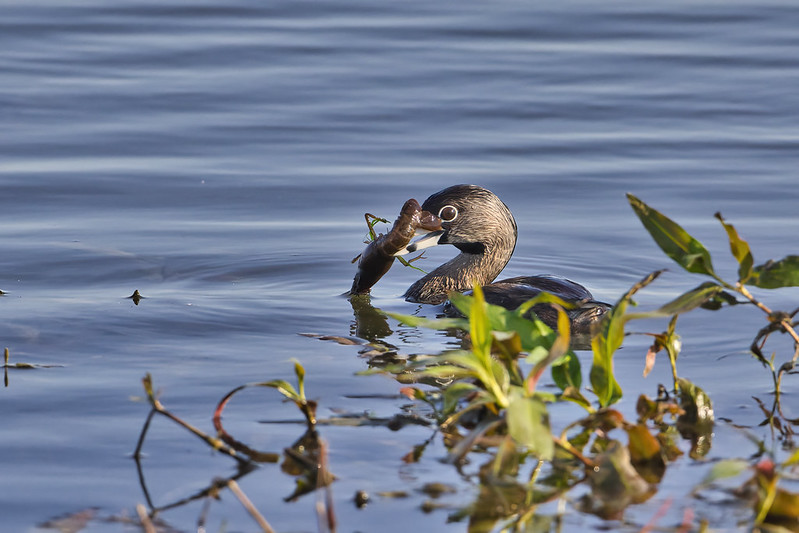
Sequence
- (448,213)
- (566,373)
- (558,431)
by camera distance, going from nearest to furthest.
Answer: (566,373)
(558,431)
(448,213)

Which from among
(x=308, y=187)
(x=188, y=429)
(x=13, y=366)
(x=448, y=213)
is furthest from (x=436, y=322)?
(x=308, y=187)

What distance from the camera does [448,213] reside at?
26.2 feet

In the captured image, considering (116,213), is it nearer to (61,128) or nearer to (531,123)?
(61,128)

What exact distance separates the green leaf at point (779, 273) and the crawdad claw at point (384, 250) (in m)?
3.27

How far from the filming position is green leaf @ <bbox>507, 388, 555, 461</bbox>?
11.7 feet

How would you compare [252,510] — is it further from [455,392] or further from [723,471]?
[723,471]

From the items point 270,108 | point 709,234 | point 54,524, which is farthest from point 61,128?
point 54,524

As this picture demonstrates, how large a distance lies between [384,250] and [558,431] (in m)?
3.00

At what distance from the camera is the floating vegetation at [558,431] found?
3668mm

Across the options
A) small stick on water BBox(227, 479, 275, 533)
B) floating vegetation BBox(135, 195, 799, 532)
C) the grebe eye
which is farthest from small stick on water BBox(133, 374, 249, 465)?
the grebe eye

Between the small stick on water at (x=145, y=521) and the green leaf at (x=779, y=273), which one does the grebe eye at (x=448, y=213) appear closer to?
the green leaf at (x=779, y=273)

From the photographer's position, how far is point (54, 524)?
3.75m

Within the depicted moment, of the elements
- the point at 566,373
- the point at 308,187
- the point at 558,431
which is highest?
the point at 308,187

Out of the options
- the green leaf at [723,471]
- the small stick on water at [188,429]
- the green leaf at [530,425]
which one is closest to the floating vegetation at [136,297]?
Answer: the small stick on water at [188,429]
